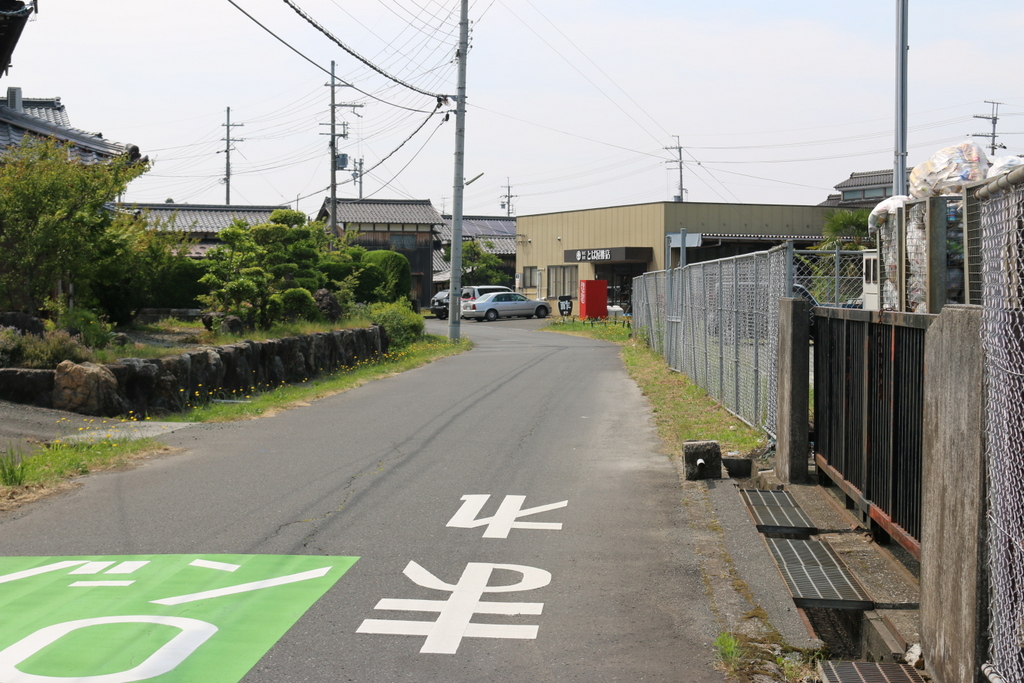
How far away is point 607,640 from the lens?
486 centimetres

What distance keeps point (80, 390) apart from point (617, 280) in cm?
4078

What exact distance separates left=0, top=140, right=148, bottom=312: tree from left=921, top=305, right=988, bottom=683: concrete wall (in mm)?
12490

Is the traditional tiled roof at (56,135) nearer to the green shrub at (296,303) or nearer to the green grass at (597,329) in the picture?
the green shrub at (296,303)

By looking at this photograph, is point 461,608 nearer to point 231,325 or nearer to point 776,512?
point 776,512

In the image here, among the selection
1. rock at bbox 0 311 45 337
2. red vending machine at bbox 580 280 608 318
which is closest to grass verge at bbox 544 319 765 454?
rock at bbox 0 311 45 337

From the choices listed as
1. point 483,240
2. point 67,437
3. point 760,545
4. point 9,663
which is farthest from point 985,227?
point 483,240

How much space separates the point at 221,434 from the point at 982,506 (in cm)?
979

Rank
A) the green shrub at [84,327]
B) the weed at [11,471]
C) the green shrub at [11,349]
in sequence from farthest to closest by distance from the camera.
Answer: the green shrub at [84,327]
the green shrub at [11,349]
the weed at [11,471]

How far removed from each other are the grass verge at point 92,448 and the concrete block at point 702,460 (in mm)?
5671

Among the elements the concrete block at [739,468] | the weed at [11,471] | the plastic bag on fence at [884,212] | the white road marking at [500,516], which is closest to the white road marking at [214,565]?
the white road marking at [500,516]

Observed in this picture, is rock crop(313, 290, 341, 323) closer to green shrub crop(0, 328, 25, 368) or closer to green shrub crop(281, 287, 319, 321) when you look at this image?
green shrub crop(281, 287, 319, 321)

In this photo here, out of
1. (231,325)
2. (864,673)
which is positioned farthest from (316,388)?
(864,673)

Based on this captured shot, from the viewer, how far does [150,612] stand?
17.3 ft

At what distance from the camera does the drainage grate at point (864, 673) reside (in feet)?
13.7
